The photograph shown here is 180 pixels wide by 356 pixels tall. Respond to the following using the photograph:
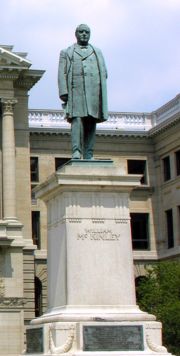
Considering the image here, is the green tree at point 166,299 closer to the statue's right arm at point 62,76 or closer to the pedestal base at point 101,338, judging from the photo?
the statue's right arm at point 62,76

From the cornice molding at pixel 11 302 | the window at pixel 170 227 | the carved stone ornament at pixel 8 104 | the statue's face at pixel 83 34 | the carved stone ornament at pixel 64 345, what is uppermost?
the carved stone ornament at pixel 8 104

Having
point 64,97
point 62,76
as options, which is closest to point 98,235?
point 64,97

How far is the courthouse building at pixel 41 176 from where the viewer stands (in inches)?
2363

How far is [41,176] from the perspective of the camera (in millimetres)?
72312

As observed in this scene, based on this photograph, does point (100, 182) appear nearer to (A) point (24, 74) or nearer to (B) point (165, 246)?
(A) point (24, 74)

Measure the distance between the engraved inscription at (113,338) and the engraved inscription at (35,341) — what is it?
106cm

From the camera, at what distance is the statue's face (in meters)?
20.4

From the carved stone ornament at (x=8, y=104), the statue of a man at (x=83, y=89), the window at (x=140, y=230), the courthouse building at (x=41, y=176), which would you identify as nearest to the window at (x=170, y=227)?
the courthouse building at (x=41, y=176)

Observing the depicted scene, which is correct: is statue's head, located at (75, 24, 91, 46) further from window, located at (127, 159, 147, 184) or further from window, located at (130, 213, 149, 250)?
window, located at (127, 159, 147, 184)

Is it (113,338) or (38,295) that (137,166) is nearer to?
(38,295)

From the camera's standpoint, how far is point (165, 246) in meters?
72.0

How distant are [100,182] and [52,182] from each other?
3.14 feet

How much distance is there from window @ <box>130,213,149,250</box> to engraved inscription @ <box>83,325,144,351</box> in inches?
2154

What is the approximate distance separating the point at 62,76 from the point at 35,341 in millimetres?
5420
